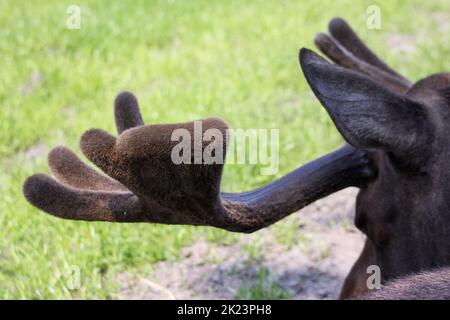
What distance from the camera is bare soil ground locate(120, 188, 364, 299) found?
Result: 3414mm

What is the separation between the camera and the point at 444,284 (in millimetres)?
1607

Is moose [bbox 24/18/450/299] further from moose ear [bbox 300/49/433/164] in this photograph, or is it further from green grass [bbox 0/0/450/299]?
green grass [bbox 0/0/450/299]

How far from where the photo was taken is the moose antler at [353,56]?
2.70 metres

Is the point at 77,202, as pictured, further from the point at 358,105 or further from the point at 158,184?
the point at 358,105

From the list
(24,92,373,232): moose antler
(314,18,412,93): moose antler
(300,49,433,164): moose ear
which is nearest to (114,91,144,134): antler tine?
(24,92,373,232): moose antler

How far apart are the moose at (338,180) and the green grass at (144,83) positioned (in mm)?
1262

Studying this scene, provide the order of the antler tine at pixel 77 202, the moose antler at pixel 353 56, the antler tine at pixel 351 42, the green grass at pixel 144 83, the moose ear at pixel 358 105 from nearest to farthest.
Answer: the moose ear at pixel 358 105 → the antler tine at pixel 77 202 → the moose antler at pixel 353 56 → the antler tine at pixel 351 42 → the green grass at pixel 144 83

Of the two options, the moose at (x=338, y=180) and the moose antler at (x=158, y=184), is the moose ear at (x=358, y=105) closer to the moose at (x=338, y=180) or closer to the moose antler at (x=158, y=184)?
the moose at (x=338, y=180)

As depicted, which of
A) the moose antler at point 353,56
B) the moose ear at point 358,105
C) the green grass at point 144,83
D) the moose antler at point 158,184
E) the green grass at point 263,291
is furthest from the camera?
the green grass at point 144,83

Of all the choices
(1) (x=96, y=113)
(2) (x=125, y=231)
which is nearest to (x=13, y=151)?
(1) (x=96, y=113)

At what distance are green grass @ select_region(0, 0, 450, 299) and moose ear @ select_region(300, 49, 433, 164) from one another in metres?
1.79

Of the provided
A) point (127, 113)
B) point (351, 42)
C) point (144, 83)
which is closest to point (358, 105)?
point (127, 113)

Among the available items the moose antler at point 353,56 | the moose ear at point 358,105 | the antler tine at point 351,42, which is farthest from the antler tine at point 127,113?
the antler tine at point 351,42
